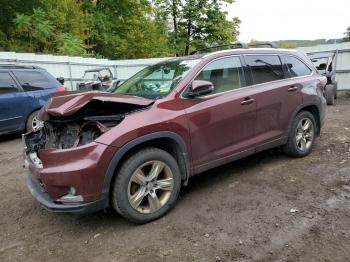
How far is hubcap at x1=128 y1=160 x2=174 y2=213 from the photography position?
3.86 meters

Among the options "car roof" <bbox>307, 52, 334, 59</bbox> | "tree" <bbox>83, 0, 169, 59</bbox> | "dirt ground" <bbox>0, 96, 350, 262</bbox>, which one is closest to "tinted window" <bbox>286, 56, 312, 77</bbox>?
"dirt ground" <bbox>0, 96, 350, 262</bbox>

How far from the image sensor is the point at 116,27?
29.1 m

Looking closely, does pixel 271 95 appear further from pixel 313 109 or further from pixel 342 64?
pixel 342 64

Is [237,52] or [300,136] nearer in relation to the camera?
[237,52]

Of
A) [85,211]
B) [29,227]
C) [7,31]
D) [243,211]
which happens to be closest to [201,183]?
[243,211]

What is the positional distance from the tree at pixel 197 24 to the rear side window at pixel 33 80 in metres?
18.1

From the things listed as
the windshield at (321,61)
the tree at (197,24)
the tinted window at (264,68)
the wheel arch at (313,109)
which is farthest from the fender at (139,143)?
the tree at (197,24)

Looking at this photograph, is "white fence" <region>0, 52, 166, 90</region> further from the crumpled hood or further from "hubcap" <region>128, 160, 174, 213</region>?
"hubcap" <region>128, 160, 174, 213</region>

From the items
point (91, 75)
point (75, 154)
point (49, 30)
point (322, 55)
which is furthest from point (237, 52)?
point (49, 30)

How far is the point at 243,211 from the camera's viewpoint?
13.6 ft

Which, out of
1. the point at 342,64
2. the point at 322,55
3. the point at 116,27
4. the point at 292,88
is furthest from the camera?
the point at 116,27

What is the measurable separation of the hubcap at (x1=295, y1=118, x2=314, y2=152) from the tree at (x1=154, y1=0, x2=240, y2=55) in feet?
69.2

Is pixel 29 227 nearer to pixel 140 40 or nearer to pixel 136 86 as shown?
pixel 136 86

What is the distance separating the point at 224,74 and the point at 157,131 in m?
1.42
